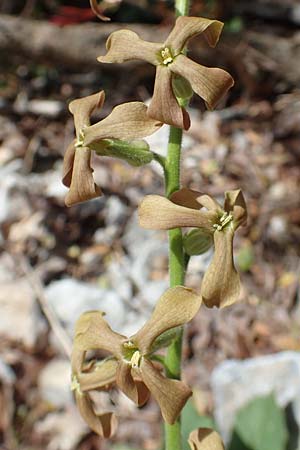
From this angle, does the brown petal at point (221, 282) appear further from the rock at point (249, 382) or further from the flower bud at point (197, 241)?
the rock at point (249, 382)

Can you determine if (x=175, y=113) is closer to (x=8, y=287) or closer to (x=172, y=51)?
(x=172, y=51)

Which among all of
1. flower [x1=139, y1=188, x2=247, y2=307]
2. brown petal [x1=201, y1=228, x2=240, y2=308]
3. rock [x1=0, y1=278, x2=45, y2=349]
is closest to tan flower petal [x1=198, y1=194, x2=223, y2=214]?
flower [x1=139, y1=188, x2=247, y2=307]

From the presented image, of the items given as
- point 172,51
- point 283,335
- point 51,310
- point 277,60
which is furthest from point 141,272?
point 172,51

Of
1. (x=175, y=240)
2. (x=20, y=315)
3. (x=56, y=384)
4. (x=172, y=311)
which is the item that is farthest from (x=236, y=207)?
(x=20, y=315)

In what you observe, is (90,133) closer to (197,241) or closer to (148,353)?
(197,241)

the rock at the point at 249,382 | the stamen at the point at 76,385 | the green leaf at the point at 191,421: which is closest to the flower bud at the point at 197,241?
the stamen at the point at 76,385
